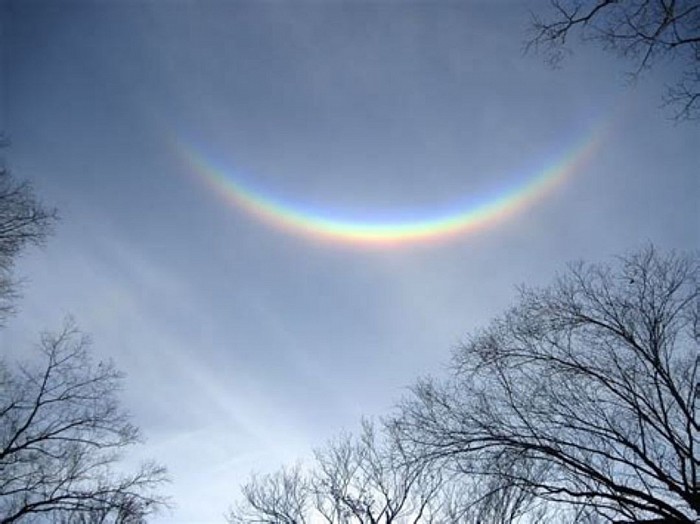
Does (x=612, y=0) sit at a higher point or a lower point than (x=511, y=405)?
higher

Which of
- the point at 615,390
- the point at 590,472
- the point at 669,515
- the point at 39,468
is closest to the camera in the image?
the point at 669,515

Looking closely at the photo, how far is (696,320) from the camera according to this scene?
9188 millimetres

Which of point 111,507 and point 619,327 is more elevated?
point 619,327

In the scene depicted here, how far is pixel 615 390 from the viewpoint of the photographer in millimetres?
8711

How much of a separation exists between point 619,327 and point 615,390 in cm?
126

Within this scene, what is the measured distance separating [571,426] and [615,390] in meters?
1.10

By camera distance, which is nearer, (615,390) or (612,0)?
(612,0)

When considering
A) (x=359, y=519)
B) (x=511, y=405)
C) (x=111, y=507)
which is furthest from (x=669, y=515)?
(x=359, y=519)

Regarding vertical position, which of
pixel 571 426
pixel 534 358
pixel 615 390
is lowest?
pixel 571 426

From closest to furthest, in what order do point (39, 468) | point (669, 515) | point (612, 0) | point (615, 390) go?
point (612, 0)
point (669, 515)
point (615, 390)
point (39, 468)

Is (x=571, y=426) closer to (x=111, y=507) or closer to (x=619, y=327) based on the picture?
(x=619, y=327)

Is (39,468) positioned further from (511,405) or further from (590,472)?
(590,472)

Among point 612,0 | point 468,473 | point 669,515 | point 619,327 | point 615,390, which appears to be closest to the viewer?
point 612,0

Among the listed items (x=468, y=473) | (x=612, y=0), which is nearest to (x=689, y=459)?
(x=468, y=473)
